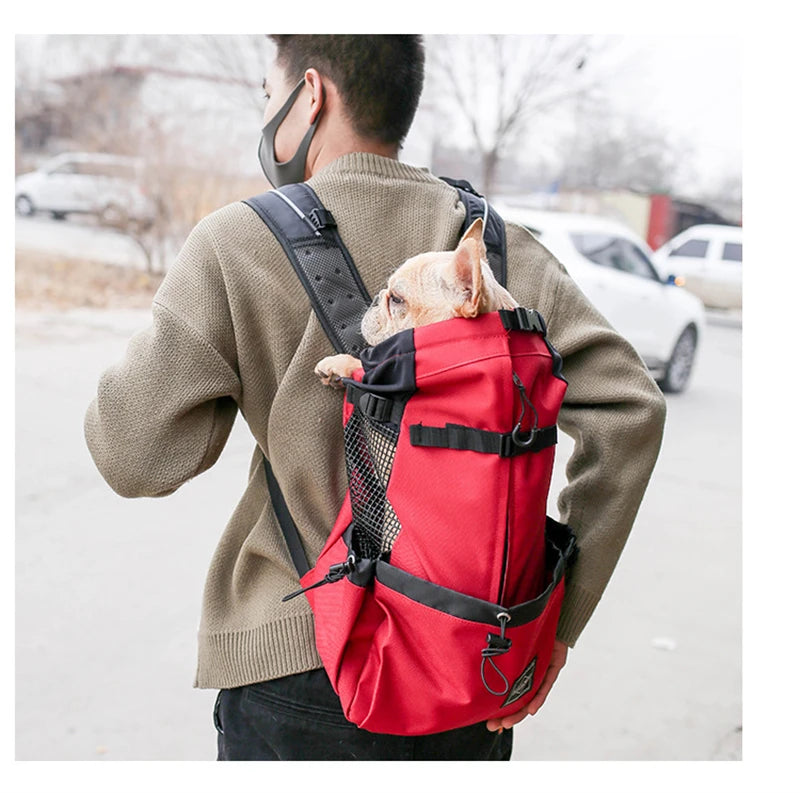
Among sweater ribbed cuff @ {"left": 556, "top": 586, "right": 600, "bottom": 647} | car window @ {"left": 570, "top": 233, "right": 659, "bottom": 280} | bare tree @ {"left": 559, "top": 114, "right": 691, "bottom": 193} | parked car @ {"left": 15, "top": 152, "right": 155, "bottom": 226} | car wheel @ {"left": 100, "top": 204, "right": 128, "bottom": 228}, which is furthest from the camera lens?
bare tree @ {"left": 559, "top": 114, "right": 691, "bottom": 193}

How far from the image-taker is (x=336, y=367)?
1650 millimetres

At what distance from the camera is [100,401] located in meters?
1.65

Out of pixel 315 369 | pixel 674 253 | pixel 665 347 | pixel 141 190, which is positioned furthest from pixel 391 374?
pixel 674 253

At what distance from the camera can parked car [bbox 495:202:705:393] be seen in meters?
10.2

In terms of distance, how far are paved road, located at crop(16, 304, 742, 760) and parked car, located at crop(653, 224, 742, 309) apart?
1180 cm

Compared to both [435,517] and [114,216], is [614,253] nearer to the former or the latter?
[114,216]

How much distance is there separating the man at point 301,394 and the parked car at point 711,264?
17.8 m

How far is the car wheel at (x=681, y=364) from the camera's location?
11.2 metres

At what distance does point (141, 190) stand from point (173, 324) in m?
12.6

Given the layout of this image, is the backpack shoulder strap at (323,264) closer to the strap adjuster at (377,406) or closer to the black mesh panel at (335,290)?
the black mesh panel at (335,290)

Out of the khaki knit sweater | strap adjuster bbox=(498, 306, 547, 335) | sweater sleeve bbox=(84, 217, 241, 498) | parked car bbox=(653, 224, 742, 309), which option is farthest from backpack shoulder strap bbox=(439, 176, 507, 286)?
parked car bbox=(653, 224, 742, 309)

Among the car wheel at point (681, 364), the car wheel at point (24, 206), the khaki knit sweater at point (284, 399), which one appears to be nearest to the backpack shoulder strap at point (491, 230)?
the khaki knit sweater at point (284, 399)

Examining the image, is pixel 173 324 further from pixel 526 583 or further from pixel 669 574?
pixel 669 574

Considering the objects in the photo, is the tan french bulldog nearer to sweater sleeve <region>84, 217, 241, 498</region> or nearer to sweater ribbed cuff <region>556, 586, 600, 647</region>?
sweater sleeve <region>84, 217, 241, 498</region>
